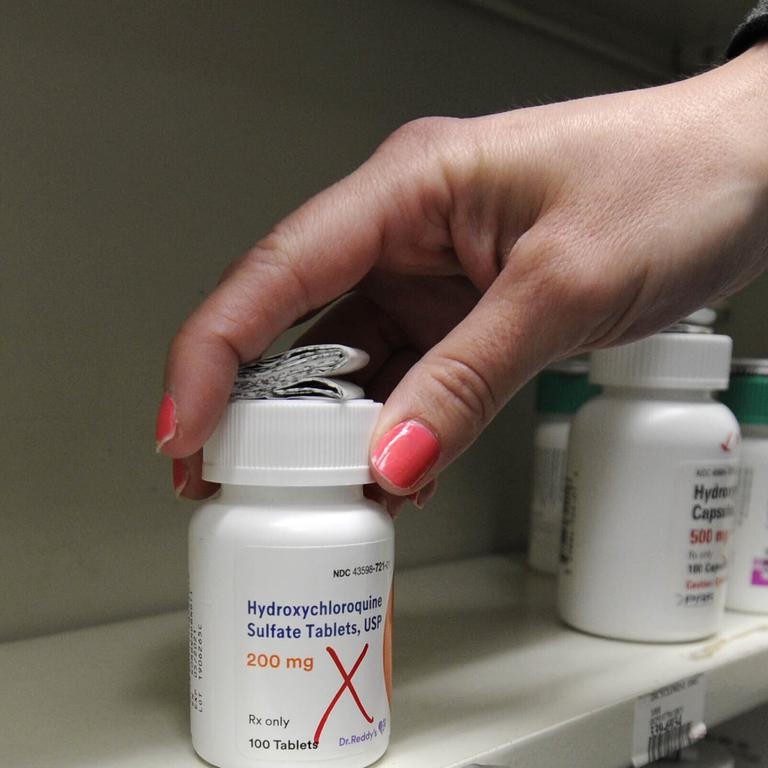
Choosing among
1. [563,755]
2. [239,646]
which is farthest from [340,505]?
[563,755]

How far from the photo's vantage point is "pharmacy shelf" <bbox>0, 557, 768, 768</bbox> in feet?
1.19

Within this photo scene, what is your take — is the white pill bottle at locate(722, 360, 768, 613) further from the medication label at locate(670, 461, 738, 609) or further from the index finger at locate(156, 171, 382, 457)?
the index finger at locate(156, 171, 382, 457)

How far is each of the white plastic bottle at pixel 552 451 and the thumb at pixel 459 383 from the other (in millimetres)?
319

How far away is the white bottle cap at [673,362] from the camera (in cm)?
49

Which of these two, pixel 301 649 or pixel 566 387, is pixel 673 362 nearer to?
pixel 566 387

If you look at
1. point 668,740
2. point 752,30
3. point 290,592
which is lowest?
point 668,740

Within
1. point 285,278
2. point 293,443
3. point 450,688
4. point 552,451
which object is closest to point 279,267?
point 285,278

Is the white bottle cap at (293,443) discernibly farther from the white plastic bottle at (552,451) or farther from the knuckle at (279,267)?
the white plastic bottle at (552,451)

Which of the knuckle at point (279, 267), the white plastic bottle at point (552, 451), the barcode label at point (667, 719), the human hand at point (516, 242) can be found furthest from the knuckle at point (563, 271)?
the white plastic bottle at point (552, 451)

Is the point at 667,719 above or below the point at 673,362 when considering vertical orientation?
below

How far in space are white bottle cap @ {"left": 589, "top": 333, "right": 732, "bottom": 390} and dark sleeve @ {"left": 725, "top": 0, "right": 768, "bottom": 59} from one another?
16cm

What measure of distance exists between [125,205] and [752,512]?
0.45m

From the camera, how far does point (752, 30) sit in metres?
0.39

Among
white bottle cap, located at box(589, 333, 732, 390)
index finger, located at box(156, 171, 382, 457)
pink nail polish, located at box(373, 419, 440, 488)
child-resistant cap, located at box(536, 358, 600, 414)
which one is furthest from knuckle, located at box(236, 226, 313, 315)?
child-resistant cap, located at box(536, 358, 600, 414)
